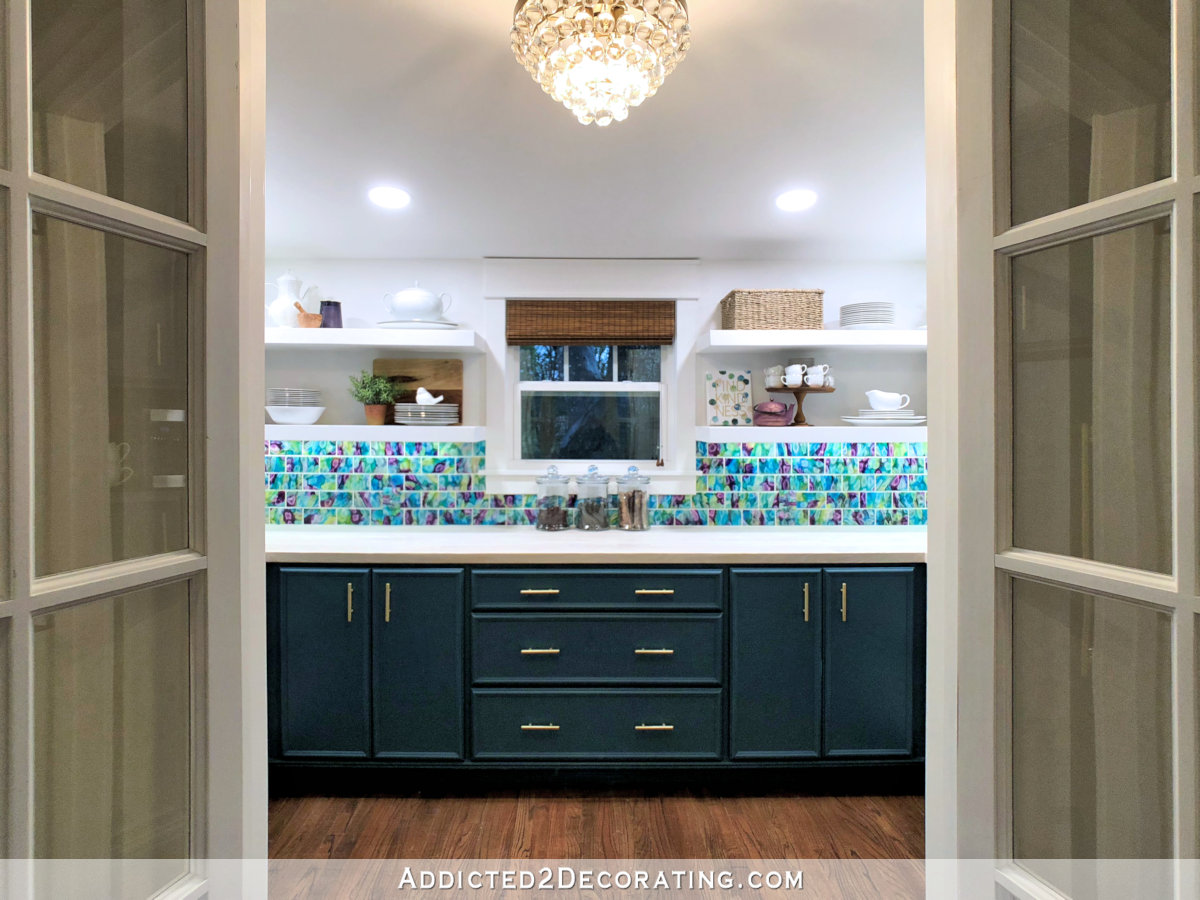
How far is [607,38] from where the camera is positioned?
50.9 inches

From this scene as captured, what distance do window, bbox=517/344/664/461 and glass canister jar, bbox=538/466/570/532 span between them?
15cm

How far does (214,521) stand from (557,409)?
2391 mm

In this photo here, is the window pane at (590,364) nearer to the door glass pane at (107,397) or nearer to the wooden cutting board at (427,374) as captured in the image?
the wooden cutting board at (427,374)

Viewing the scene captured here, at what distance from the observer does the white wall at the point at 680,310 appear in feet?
9.97

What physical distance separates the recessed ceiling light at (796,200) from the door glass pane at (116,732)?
2.36 meters

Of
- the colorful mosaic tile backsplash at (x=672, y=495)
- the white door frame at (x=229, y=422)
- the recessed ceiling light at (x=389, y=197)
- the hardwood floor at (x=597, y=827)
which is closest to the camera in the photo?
the white door frame at (x=229, y=422)

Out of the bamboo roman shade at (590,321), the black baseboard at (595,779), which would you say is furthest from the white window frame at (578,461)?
the black baseboard at (595,779)

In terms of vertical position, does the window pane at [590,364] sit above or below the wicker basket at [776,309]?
below

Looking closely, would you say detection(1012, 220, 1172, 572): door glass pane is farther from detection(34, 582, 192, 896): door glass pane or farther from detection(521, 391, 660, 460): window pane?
detection(521, 391, 660, 460): window pane

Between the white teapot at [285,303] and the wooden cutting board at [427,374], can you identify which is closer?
the white teapot at [285,303]

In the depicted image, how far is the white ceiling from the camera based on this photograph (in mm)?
1452

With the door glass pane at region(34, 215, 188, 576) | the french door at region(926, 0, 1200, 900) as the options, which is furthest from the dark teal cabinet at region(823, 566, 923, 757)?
the door glass pane at region(34, 215, 188, 576)

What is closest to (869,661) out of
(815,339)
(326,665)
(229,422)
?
(815,339)

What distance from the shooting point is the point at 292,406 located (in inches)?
114
